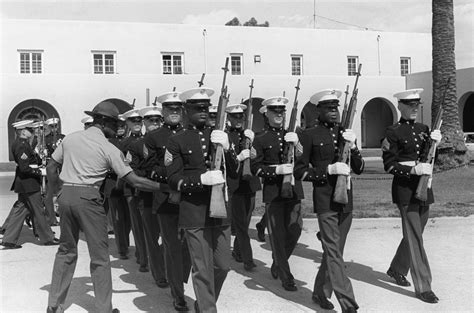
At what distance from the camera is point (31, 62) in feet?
95.1

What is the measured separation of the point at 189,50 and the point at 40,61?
25.7 feet

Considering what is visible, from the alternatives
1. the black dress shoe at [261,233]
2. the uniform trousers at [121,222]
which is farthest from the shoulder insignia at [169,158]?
the black dress shoe at [261,233]

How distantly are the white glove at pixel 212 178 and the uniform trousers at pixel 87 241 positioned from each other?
118 centimetres

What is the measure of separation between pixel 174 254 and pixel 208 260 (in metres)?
0.97

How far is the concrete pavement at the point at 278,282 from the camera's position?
5.92 metres

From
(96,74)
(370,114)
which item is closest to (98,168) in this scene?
(96,74)

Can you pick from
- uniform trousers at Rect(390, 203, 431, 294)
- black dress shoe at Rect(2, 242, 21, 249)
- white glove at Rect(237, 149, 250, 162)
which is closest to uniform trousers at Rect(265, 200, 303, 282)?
white glove at Rect(237, 149, 250, 162)

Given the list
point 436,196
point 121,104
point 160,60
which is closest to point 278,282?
point 436,196

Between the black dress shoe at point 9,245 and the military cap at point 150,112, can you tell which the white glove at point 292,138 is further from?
the black dress shoe at point 9,245

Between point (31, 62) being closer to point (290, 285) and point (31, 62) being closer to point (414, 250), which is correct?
point (290, 285)

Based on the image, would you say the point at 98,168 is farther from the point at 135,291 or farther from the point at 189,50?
the point at 189,50

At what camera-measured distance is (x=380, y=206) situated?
11.8 m

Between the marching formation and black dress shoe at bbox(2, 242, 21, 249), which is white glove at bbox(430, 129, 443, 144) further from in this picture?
black dress shoe at bbox(2, 242, 21, 249)

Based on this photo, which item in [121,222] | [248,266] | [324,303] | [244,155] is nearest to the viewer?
[324,303]
